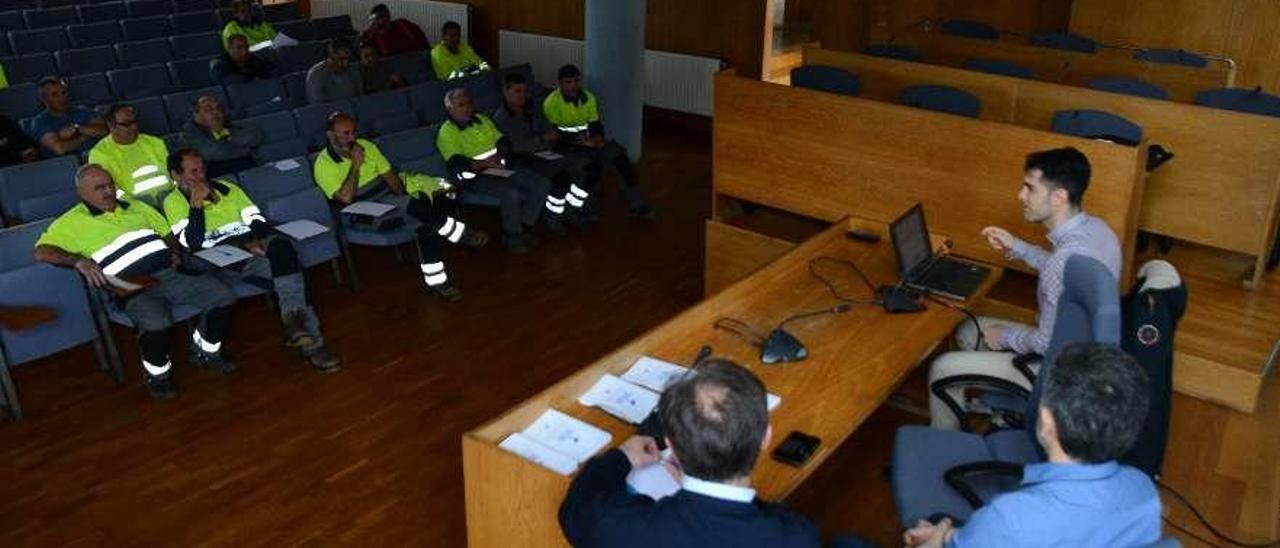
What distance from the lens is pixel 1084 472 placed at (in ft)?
8.33

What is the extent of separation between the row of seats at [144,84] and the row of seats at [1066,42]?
199 inches

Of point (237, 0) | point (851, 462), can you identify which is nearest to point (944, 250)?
point (851, 462)

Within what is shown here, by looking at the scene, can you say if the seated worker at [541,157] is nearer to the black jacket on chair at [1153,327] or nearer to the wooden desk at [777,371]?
the wooden desk at [777,371]

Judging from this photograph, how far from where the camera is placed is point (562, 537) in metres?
2.95

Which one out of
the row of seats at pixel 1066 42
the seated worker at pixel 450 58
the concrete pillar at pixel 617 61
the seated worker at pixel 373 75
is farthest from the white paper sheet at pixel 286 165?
the row of seats at pixel 1066 42

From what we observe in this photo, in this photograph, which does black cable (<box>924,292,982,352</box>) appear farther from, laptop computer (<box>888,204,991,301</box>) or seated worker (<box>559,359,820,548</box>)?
seated worker (<box>559,359,820,548</box>)

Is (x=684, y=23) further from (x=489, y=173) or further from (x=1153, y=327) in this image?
(x=1153, y=327)

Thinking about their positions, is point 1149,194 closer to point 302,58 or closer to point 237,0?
point 302,58

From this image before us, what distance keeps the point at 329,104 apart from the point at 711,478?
616 cm

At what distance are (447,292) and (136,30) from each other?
20.0 ft

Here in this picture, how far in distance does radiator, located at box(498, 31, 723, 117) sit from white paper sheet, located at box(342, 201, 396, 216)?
15.4 ft

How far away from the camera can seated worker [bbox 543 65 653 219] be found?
7.91m

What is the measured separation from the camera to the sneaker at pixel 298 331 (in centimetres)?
558

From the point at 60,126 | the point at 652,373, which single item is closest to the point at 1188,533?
the point at 652,373
